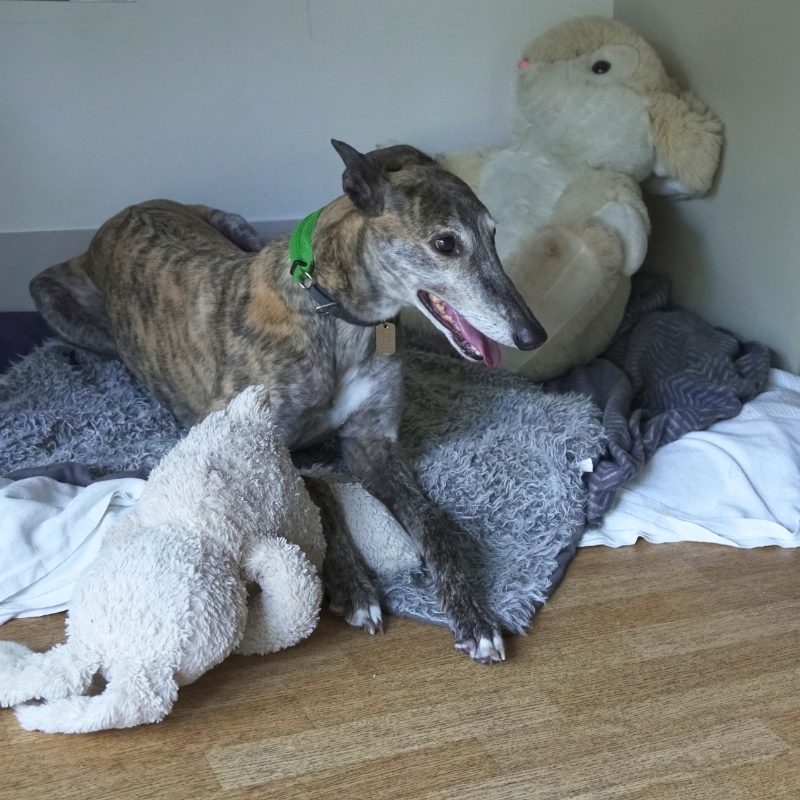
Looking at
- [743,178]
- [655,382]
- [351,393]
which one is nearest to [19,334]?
[351,393]

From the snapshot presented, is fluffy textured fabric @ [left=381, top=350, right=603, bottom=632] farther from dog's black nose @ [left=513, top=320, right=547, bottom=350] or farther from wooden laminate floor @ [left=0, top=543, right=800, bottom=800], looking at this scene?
dog's black nose @ [left=513, top=320, right=547, bottom=350]

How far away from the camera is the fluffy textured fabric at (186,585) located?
1328 mm

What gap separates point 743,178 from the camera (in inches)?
103

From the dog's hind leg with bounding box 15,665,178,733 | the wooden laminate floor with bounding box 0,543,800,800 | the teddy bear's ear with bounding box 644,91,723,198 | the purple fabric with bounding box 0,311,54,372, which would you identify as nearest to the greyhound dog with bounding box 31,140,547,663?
the wooden laminate floor with bounding box 0,543,800,800

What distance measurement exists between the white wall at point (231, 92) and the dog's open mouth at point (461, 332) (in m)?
1.43

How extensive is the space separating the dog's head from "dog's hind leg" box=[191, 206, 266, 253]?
1.03 meters

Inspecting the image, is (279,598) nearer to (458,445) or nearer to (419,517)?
(419,517)

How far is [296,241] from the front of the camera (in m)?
1.81

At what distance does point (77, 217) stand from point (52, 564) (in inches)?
59.8

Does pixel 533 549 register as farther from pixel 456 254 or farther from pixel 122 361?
pixel 122 361

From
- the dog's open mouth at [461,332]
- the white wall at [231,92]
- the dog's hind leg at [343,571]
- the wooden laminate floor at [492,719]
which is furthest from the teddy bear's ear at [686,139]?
the dog's hind leg at [343,571]

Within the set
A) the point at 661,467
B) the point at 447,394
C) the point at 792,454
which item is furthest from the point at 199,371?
the point at 792,454

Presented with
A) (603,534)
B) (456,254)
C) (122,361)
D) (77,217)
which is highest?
(456,254)

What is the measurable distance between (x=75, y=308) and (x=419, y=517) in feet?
4.20
